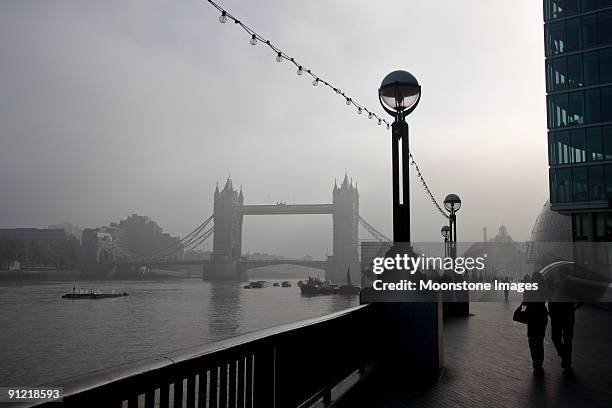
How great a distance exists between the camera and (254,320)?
51750 millimetres

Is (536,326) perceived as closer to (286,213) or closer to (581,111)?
(581,111)

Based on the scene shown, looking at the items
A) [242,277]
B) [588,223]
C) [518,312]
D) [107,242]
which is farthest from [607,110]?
[107,242]

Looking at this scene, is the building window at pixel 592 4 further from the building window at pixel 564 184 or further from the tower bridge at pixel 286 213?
the tower bridge at pixel 286 213

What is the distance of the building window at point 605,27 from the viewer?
36.5 meters

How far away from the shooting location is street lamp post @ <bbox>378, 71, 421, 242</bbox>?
25.0 feet

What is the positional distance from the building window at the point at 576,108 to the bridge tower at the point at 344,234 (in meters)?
98.8

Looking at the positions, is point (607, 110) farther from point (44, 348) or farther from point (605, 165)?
point (44, 348)

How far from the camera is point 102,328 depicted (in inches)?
1857

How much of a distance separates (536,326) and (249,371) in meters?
6.34

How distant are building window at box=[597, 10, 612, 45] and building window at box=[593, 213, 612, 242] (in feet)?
40.6

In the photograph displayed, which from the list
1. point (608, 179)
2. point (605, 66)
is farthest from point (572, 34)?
point (608, 179)

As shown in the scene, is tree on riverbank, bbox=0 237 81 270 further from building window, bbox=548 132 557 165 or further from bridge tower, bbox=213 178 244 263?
building window, bbox=548 132 557 165

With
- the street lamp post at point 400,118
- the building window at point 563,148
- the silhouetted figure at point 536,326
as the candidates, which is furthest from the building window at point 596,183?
the street lamp post at point 400,118

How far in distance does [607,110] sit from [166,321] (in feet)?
137
